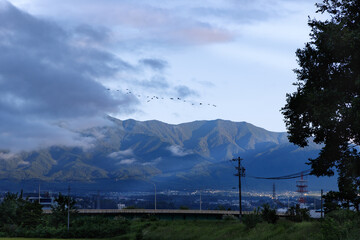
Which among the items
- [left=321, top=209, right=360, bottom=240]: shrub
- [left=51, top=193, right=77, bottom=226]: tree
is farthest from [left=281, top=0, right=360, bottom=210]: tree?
[left=51, top=193, right=77, bottom=226]: tree

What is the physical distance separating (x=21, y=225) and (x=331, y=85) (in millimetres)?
102704

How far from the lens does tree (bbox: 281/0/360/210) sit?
34188 millimetres

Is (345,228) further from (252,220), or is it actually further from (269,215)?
(252,220)

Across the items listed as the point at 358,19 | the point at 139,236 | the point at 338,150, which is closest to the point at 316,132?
the point at 338,150

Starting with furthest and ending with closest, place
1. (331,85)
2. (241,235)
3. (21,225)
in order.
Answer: (21,225)
(241,235)
(331,85)

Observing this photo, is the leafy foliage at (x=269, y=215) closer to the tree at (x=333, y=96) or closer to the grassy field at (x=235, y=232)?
the grassy field at (x=235, y=232)

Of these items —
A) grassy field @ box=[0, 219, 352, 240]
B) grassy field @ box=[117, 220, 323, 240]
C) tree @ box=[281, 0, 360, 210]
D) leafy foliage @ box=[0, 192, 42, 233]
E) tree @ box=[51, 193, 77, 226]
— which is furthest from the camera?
leafy foliage @ box=[0, 192, 42, 233]

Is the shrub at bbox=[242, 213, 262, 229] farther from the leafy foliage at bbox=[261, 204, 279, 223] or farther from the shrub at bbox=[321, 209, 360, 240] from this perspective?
the shrub at bbox=[321, 209, 360, 240]

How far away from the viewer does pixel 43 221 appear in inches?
5153

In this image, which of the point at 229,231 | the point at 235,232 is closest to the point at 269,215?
the point at 235,232

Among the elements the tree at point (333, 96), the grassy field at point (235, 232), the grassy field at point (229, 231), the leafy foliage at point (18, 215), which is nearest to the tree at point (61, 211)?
the leafy foliage at point (18, 215)

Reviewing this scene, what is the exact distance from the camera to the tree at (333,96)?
34188mm

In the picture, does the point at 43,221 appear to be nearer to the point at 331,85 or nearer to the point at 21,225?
the point at 21,225

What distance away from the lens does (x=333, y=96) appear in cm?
3525
